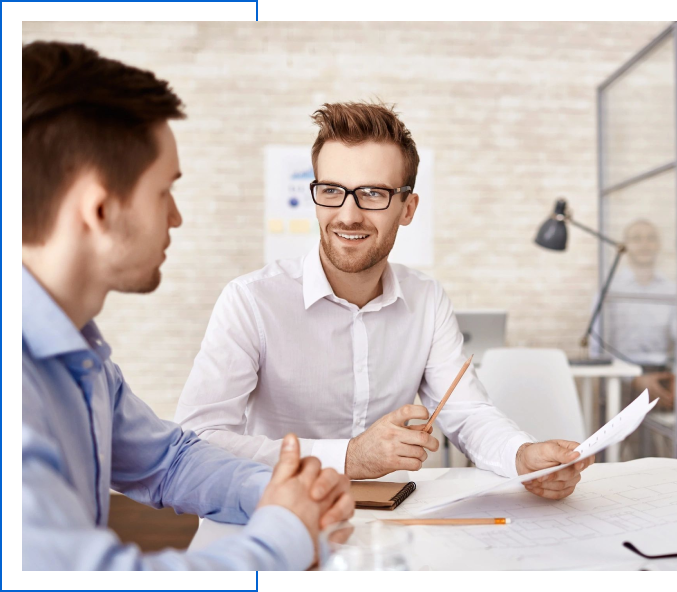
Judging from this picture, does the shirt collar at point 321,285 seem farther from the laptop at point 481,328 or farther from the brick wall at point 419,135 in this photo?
the brick wall at point 419,135

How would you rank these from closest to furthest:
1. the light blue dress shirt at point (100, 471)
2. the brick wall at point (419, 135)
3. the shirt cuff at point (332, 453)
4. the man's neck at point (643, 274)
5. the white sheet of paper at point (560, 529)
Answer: the light blue dress shirt at point (100, 471)
the white sheet of paper at point (560, 529)
the shirt cuff at point (332, 453)
the man's neck at point (643, 274)
the brick wall at point (419, 135)

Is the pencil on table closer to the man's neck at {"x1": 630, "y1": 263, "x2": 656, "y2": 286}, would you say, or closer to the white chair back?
the white chair back

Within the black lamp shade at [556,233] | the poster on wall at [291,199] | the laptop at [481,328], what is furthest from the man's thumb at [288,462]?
the poster on wall at [291,199]

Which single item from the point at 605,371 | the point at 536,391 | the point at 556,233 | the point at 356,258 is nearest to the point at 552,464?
the point at 356,258

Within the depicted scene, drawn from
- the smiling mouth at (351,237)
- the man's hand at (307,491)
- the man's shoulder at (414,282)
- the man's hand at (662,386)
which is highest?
the smiling mouth at (351,237)

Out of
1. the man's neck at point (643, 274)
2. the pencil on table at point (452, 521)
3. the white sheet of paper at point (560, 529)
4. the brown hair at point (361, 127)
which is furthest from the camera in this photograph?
the man's neck at point (643, 274)

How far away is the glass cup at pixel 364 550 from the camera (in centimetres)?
67

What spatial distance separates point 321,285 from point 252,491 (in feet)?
2.50

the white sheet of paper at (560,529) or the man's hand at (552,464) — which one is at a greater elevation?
the man's hand at (552,464)

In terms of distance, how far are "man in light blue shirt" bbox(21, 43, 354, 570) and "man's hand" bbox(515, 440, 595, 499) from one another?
0.46 metres

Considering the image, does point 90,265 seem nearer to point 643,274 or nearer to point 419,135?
point 643,274

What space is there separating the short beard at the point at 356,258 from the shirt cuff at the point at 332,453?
50cm

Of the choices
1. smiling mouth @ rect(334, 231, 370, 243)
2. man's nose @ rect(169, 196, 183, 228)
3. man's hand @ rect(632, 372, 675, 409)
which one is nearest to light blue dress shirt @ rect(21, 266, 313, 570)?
man's nose @ rect(169, 196, 183, 228)

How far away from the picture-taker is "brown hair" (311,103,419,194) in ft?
5.20
